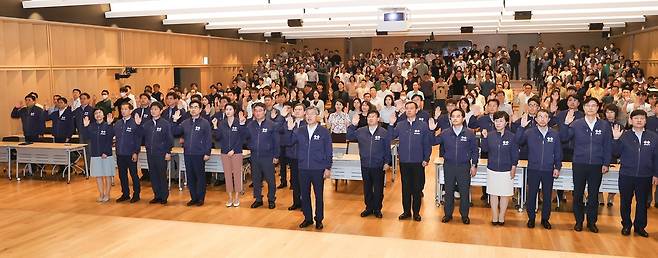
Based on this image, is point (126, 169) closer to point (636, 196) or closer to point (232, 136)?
point (232, 136)

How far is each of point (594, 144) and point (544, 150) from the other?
0.57 meters

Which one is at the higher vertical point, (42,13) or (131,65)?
(42,13)

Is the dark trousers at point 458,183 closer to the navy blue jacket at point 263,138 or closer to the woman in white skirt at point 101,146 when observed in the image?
the navy blue jacket at point 263,138

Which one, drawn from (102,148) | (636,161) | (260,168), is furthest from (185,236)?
(636,161)

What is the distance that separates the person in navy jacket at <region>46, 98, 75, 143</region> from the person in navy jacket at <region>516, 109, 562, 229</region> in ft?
28.2

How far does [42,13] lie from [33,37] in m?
0.63

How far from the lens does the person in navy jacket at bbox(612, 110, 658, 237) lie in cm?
679

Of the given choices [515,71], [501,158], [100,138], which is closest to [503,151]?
[501,158]

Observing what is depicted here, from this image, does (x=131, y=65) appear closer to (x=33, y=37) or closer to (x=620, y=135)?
(x=33, y=37)

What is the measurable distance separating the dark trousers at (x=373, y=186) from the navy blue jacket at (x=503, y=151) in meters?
1.45

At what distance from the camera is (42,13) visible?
13516 millimetres

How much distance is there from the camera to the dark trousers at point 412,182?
24.9 feet

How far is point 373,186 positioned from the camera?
7945 mm

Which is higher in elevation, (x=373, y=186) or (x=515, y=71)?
(x=515, y=71)
